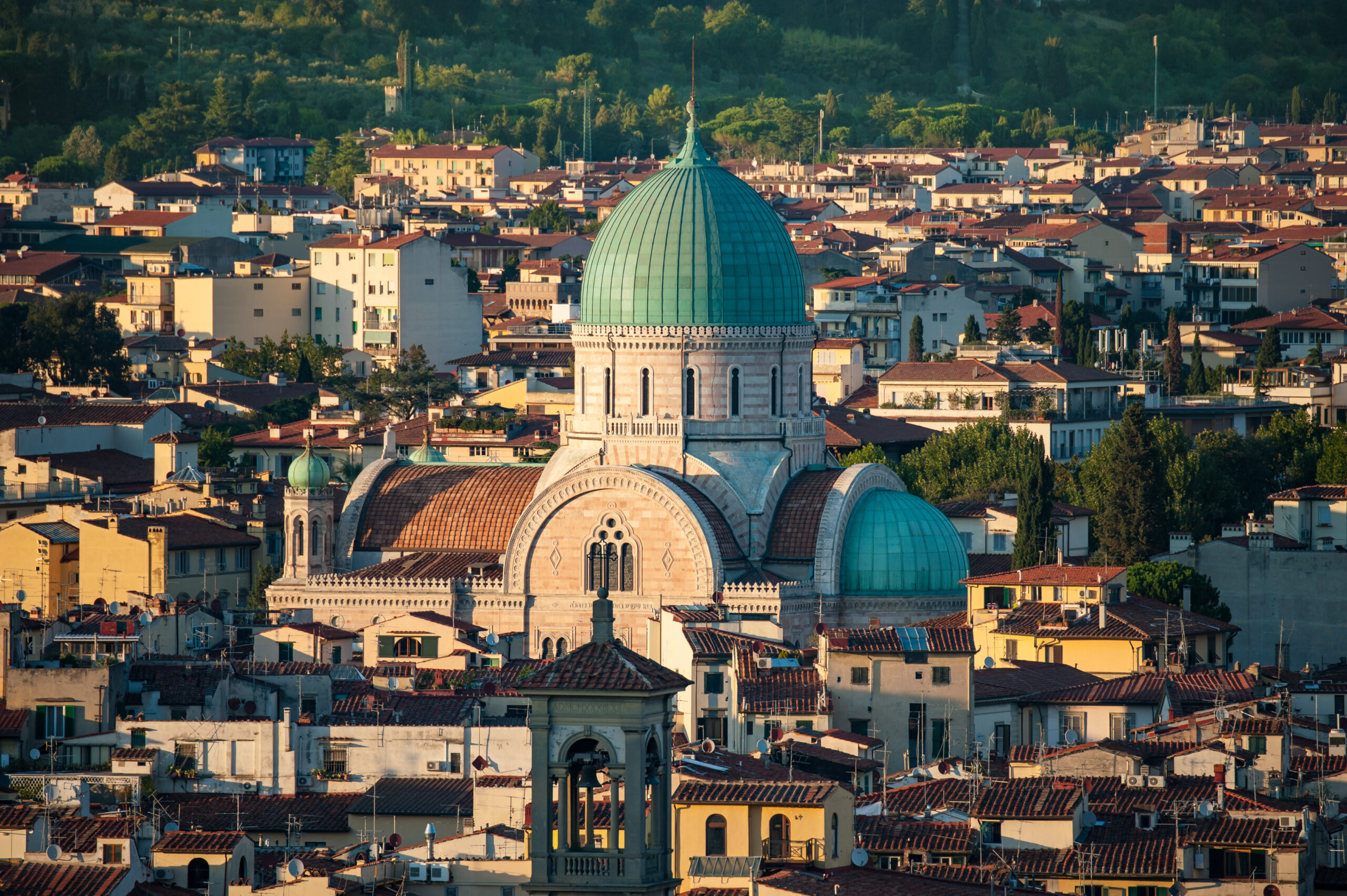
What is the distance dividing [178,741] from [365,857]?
990 centimetres

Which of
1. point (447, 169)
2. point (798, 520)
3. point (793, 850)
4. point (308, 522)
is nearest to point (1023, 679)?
point (798, 520)

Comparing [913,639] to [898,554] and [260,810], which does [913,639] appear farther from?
[260,810]

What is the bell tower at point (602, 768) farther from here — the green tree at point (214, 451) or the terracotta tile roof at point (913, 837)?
the green tree at point (214, 451)

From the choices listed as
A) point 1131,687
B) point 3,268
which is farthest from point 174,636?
point 3,268

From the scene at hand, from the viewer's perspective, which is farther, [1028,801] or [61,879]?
[1028,801]

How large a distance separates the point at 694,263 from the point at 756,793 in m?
27.9

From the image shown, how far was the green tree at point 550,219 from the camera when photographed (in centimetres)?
17525

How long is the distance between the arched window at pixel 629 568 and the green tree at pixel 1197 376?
184 ft

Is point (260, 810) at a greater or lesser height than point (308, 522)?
lesser

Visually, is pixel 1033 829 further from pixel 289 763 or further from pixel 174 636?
pixel 174 636

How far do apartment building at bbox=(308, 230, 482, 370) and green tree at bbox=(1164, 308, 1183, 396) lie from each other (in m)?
29.4

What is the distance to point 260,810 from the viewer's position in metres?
51.2

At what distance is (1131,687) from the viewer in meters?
60.9

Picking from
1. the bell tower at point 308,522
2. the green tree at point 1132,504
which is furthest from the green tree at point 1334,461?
the bell tower at point 308,522
